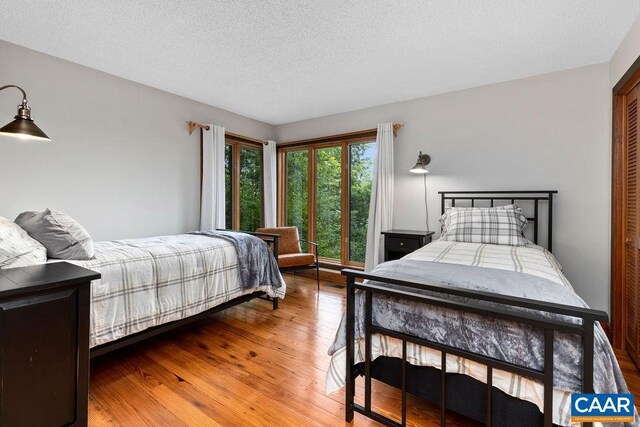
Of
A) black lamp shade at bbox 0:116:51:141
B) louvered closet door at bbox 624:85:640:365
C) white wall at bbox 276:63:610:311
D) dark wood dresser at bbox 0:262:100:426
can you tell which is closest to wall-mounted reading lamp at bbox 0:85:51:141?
black lamp shade at bbox 0:116:51:141

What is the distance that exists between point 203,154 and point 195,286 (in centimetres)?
207

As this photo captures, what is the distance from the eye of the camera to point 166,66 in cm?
288

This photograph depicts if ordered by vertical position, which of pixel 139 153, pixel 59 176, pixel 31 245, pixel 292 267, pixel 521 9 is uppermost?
pixel 521 9

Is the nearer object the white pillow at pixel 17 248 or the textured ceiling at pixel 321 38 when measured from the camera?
the white pillow at pixel 17 248

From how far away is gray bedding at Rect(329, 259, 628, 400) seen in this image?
1067 millimetres

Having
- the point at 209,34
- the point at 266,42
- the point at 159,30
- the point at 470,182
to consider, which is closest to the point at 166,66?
the point at 159,30

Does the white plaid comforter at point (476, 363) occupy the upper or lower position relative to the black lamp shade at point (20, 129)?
lower

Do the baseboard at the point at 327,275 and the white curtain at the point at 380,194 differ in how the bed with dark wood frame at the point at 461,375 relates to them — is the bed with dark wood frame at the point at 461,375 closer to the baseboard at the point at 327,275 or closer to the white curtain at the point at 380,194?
the white curtain at the point at 380,194

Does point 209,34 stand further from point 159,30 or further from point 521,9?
point 521,9

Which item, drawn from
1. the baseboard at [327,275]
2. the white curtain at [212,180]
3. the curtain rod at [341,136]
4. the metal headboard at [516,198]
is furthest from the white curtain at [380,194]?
the white curtain at [212,180]

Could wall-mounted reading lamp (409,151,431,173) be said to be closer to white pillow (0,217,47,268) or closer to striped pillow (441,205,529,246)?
striped pillow (441,205,529,246)

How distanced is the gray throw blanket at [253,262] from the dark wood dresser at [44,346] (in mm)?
1502

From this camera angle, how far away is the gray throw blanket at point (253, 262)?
286 centimetres

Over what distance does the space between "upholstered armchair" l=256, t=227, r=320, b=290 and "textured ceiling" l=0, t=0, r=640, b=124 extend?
75.4 inches
